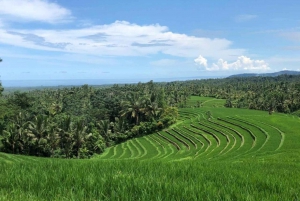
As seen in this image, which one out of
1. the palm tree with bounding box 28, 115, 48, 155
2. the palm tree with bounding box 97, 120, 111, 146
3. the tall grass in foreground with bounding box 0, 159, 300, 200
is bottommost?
the palm tree with bounding box 97, 120, 111, 146

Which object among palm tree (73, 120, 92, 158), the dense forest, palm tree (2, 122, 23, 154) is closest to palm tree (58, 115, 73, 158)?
the dense forest

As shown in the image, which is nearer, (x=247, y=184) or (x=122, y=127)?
(x=247, y=184)

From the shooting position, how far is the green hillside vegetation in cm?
351

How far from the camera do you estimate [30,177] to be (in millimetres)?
4074

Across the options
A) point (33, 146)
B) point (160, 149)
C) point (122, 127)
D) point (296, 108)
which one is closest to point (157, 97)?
point (122, 127)

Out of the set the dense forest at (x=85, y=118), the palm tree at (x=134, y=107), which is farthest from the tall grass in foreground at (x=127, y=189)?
the palm tree at (x=134, y=107)

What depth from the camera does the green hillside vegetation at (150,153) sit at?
3.51 m

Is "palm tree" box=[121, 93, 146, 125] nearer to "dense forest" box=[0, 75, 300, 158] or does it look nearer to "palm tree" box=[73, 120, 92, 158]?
"dense forest" box=[0, 75, 300, 158]

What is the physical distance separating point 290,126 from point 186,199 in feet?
151

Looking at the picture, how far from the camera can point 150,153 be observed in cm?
4691

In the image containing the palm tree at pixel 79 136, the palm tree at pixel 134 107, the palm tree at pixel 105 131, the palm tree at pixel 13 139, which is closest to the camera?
the palm tree at pixel 79 136

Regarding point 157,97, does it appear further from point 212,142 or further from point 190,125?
point 212,142

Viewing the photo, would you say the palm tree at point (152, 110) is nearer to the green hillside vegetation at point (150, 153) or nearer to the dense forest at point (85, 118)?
the dense forest at point (85, 118)

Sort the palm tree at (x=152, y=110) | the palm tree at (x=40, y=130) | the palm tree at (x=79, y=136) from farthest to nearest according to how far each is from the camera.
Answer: the palm tree at (x=152, y=110) → the palm tree at (x=79, y=136) → the palm tree at (x=40, y=130)
